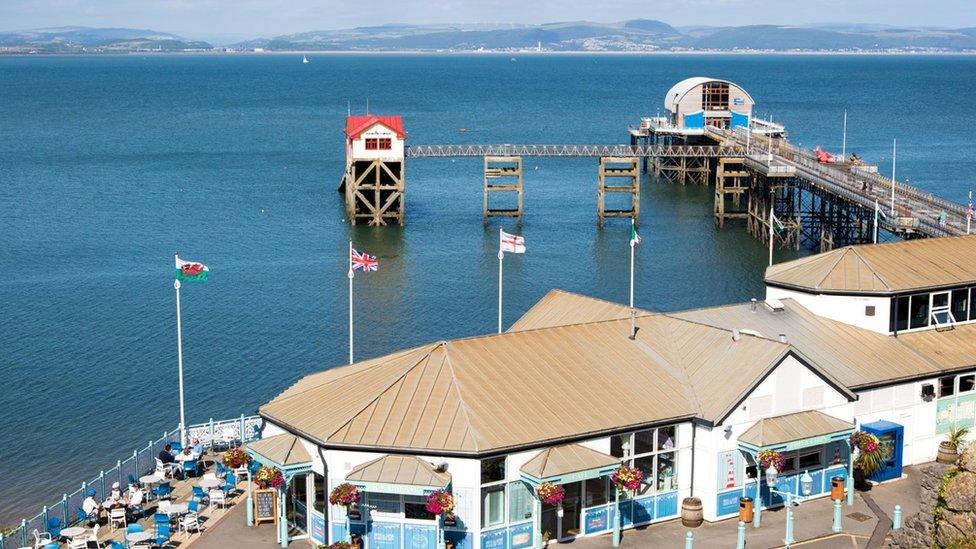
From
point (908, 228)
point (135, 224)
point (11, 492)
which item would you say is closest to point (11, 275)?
point (135, 224)

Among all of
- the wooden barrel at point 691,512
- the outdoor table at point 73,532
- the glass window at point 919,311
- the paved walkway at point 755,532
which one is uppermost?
the glass window at point 919,311

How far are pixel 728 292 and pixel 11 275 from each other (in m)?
34.5

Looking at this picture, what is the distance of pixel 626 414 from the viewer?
32500 millimetres

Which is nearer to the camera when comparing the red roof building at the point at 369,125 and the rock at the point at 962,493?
the rock at the point at 962,493

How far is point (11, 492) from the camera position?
41250 mm

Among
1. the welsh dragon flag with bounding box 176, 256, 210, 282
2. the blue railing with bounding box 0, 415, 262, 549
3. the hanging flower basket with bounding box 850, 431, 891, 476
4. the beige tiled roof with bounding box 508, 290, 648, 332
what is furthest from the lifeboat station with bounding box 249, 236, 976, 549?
the welsh dragon flag with bounding box 176, 256, 210, 282

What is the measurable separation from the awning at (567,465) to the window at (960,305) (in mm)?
12715

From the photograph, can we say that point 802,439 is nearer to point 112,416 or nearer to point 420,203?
point 112,416

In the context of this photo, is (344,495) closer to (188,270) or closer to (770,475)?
(770,475)

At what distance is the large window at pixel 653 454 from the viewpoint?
1278 inches

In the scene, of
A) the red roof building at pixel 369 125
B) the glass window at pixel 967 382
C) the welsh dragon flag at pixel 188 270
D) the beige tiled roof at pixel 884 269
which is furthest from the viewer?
the red roof building at pixel 369 125

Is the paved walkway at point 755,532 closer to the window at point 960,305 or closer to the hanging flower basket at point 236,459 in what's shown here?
the hanging flower basket at point 236,459

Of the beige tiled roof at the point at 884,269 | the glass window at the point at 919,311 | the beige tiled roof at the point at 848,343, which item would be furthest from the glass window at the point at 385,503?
the glass window at the point at 919,311

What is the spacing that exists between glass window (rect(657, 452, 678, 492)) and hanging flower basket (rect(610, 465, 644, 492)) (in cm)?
176
